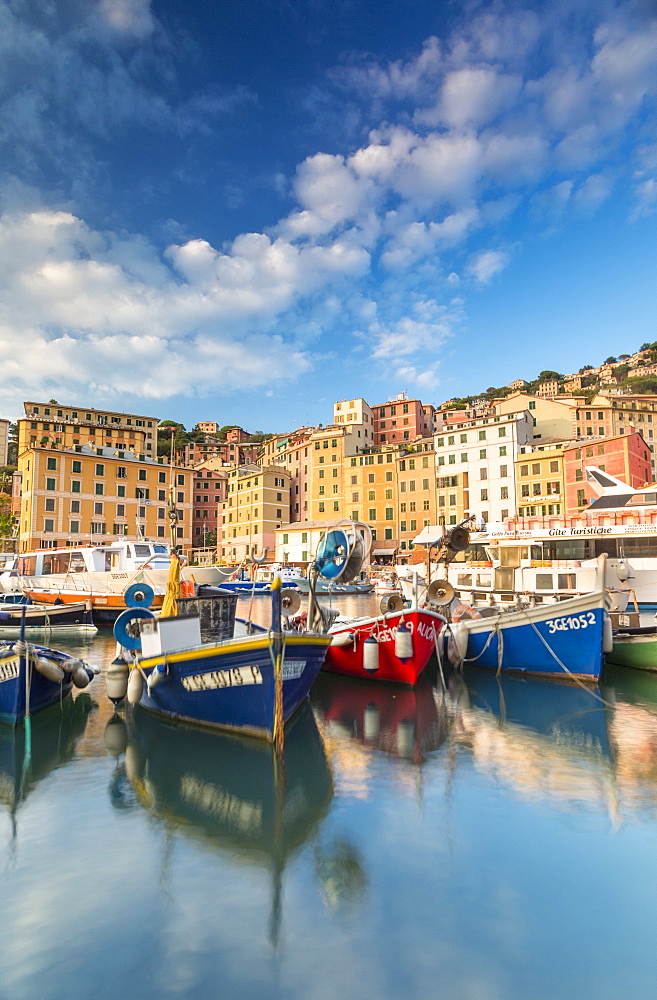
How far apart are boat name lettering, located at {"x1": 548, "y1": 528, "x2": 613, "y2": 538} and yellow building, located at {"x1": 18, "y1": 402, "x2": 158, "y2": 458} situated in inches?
2226

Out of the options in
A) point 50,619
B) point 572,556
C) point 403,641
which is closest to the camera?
point 403,641

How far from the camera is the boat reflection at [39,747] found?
934 cm

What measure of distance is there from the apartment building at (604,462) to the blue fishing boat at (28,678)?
45098 mm

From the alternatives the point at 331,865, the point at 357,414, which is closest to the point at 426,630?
the point at 331,865

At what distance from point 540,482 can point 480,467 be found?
719cm

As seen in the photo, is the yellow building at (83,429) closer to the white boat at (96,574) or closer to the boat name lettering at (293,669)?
the white boat at (96,574)

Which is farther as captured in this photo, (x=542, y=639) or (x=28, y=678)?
(x=542, y=639)

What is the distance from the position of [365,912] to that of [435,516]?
195 feet

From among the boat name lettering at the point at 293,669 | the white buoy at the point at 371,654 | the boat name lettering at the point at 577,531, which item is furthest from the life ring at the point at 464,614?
the boat name lettering at the point at 293,669

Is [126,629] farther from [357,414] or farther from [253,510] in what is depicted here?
[357,414]

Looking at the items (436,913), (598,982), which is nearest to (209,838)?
(436,913)

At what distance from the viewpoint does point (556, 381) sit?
459ft

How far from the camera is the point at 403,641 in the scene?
49.8 feet

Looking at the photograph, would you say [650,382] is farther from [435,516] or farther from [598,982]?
A: [598,982]
